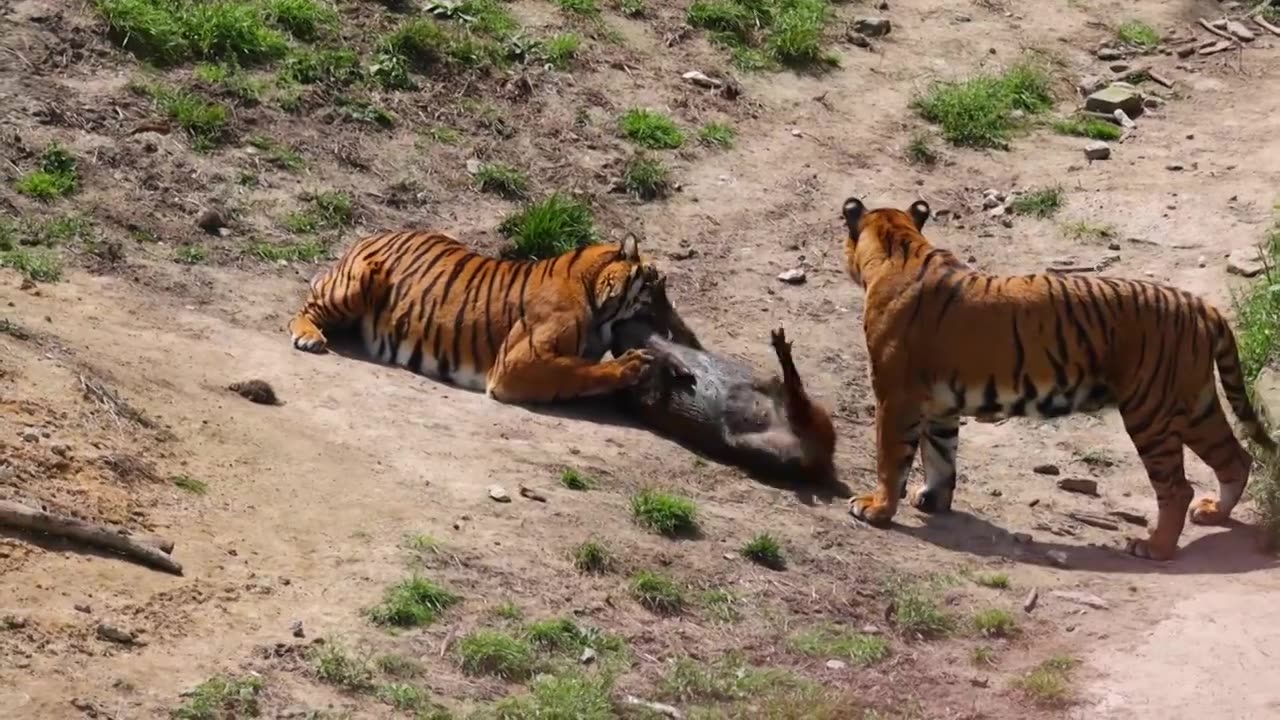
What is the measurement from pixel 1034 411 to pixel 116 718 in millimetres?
4382

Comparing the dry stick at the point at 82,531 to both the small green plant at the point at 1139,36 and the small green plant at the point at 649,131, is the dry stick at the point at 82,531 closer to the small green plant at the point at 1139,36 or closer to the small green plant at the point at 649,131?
the small green plant at the point at 649,131

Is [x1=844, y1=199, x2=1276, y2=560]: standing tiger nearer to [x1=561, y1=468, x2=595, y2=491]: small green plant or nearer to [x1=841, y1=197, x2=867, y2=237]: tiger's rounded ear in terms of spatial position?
[x1=841, y1=197, x2=867, y2=237]: tiger's rounded ear

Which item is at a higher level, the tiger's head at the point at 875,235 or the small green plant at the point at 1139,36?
the tiger's head at the point at 875,235

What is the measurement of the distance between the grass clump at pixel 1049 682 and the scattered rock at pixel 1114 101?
→ 7.44 meters

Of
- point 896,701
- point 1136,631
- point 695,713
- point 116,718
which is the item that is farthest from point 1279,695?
point 116,718

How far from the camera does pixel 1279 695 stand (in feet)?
20.9

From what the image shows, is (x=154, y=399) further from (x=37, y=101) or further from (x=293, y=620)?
(x=37, y=101)

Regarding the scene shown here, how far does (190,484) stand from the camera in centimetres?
689

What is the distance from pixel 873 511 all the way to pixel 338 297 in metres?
3.08

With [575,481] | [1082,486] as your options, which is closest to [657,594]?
[575,481]

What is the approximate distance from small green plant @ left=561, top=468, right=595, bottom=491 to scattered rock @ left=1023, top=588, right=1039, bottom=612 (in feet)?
6.10

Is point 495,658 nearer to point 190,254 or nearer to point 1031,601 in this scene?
point 1031,601

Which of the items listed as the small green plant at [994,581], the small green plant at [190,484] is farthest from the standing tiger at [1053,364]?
the small green plant at [190,484]

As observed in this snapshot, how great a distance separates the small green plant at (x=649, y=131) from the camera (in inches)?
480
